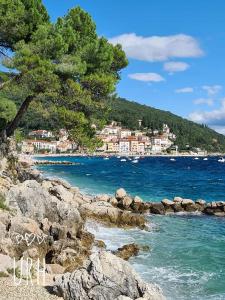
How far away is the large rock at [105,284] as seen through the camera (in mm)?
11023

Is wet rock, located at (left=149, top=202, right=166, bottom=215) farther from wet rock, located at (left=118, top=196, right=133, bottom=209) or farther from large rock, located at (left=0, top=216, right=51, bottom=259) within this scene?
large rock, located at (left=0, top=216, right=51, bottom=259)

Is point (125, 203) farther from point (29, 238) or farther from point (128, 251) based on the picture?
point (29, 238)

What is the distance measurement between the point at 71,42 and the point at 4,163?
966 cm

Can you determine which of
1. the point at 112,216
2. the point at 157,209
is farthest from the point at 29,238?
the point at 157,209

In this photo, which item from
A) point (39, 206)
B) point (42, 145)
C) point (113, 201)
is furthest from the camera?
point (42, 145)

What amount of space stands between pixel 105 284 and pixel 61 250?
5.62 metres

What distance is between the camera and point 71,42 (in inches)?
1011

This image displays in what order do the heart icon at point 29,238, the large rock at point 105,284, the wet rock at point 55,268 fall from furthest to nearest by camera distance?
the heart icon at point 29,238 < the wet rock at point 55,268 < the large rock at point 105,284

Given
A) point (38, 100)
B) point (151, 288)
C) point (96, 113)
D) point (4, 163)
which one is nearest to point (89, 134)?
point (96, 113)

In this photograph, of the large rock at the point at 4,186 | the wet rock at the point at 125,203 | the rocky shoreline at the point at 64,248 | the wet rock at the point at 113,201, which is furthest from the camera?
the wet rock at the point at 113,201

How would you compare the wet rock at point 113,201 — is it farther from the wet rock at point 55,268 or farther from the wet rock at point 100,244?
the wet rock at point 55,268

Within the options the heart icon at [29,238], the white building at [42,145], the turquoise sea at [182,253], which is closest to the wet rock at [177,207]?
the turquoise sea at [182,253]

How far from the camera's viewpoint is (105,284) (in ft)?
36.4

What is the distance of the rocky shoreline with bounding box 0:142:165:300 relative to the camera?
36.7ft
